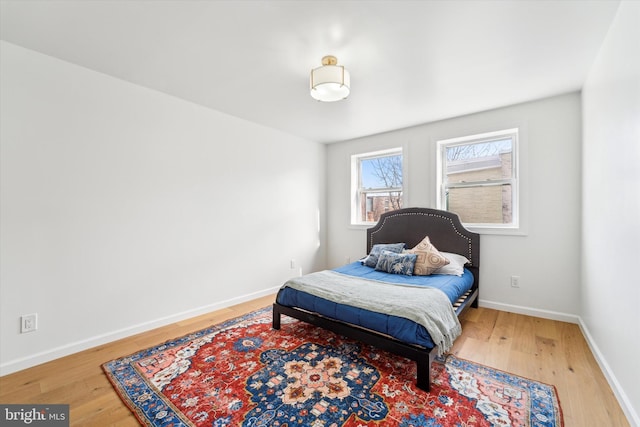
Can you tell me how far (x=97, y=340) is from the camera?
8.25 feet

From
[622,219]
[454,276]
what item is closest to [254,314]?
[454,276]

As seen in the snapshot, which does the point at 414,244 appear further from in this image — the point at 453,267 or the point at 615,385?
the point at 615,385

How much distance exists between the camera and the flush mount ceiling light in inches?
84.4

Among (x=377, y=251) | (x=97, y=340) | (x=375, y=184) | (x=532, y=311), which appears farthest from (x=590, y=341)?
(x=97, y=340)

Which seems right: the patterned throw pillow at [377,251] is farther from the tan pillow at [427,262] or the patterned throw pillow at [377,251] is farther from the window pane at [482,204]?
the window pane at [482,204]

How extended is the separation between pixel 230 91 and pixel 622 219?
11.0 ft

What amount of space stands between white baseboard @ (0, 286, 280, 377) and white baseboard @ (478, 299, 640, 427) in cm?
334

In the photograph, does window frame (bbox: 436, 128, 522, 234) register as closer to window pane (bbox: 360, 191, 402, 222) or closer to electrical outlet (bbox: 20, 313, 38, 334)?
window pane (bbox: 360, 191, 402, 222)

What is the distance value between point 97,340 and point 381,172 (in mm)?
4125

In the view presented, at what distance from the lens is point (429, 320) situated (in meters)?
2.00

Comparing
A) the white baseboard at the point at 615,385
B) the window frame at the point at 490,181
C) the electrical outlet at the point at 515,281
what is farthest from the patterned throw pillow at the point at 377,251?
the white baseboard at the point at 615,385

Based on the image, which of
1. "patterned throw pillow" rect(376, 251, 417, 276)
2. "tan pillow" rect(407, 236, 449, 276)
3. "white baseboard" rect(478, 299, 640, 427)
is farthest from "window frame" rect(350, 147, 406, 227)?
"white baseboard" rect(478, 299, 640, 427)

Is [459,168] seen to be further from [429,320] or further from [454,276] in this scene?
[429,320]

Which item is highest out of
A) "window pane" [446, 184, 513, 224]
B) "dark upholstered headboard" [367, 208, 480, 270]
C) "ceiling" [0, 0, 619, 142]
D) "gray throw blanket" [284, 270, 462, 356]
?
"ceiling" [0, 0, 619, 142]
